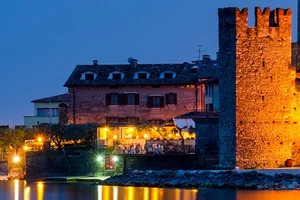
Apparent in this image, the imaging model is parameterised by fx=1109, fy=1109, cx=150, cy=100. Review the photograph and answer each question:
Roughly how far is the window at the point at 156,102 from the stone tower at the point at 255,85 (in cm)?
2434

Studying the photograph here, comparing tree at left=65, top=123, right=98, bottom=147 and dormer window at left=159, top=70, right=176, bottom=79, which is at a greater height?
dormer window at left=159, top=70, right=176, bottom=79

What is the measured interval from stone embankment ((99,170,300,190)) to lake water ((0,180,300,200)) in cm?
128

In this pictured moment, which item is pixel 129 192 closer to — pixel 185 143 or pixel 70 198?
pixel 70 198

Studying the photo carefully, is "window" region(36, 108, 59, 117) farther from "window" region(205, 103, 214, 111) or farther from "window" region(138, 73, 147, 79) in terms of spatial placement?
"window" region(205, 103, 214, 111)

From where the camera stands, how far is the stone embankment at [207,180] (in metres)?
58.1

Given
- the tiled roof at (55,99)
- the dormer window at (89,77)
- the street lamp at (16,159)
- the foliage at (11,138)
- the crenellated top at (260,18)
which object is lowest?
the street lamp at (16,159)

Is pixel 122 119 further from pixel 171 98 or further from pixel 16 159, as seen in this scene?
pixel 16 159

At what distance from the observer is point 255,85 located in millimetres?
63344

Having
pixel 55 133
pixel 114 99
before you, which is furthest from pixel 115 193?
pixel 114 99

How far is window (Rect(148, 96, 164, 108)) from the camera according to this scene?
8788 centimetres

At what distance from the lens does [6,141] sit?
84.4 m

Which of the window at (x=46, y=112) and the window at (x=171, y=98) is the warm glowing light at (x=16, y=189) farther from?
the window at (x=46, y=112)

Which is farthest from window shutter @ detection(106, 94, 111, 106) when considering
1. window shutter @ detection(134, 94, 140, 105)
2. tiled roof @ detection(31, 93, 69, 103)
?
tiled roof @ detection(31, 93, 69, 103)

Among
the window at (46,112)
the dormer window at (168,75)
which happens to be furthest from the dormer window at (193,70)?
the window at (46,112)
